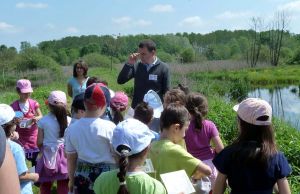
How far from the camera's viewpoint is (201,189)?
3.26 metres

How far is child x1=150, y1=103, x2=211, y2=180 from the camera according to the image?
2771 millimetres

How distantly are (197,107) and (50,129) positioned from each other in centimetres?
144

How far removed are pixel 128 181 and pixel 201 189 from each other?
120 cm

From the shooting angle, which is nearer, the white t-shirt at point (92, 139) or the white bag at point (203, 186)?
the white t-shirt at point (92, 139)

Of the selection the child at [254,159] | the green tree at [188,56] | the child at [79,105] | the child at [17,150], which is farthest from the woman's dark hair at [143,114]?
the green tree at [188,56]

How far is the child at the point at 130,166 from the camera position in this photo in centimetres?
221

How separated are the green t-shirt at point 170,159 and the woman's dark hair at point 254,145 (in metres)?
0.36

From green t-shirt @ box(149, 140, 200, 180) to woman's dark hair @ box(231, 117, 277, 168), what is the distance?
365 millimetres

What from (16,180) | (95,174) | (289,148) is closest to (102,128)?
(95,174)

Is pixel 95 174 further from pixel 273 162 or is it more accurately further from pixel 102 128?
pixel 273 162

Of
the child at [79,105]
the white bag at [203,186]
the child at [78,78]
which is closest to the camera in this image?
the white bag at [203,186]

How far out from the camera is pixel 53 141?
160 inches

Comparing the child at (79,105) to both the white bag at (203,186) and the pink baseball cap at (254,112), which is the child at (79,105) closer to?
the white bag at (203,186)

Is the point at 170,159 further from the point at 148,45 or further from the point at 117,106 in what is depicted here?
the point at 148,45
